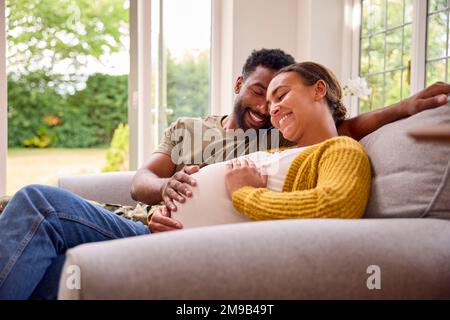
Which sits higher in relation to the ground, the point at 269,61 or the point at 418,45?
the point at 418,45

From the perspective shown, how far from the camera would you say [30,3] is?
6875 mm

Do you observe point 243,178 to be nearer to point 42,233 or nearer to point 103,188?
point 42,233

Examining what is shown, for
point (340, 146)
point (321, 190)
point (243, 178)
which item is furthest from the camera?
point (243, 178)

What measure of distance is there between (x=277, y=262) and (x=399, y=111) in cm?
82

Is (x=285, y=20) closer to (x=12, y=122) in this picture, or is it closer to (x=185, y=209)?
(x=185, y=209)

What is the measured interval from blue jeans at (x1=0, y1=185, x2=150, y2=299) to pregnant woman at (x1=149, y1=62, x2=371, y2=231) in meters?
0.19

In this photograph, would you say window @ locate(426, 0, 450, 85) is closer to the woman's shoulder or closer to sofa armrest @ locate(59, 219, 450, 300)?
the woman's shoulder

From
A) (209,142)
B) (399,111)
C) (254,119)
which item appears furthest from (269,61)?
(399,111)

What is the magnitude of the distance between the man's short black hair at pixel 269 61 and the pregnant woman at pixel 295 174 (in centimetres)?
36

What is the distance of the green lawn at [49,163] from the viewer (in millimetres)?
7578

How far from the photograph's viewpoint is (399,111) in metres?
1.45

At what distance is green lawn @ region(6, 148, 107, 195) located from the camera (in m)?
7.58

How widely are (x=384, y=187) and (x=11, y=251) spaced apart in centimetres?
80

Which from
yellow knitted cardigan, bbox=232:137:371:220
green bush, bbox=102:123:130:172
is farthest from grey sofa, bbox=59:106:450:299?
green bush, bbox=102:123:130:172
